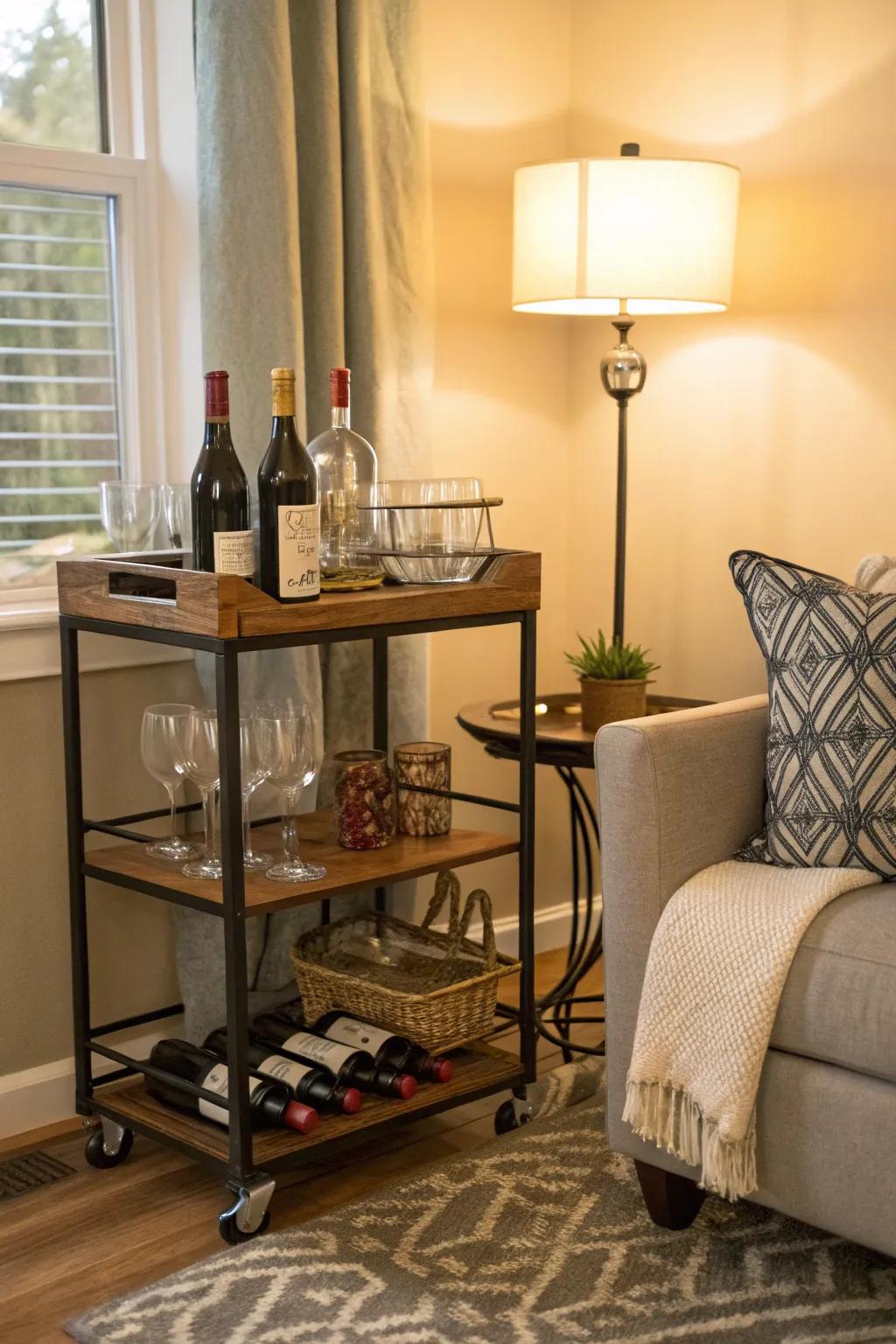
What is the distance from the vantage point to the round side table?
8.18 ft

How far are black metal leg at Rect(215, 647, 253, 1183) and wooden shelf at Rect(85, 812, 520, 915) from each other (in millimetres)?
40

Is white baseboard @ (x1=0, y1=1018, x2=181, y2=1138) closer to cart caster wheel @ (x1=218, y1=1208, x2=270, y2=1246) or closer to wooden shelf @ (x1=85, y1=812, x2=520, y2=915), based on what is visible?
wooden shelf @ (x1=85, y1=812, x2=520, y2=915)

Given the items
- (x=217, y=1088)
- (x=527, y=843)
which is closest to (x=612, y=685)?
(x=527, y=843)

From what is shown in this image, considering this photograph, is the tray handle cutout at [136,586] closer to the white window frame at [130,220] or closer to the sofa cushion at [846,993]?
the white window frame at [130,220]

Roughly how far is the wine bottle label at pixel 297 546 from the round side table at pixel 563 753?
1.95 feet

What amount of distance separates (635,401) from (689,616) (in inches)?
18.6

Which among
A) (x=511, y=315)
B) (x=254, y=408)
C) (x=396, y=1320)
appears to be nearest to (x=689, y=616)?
(x=511, y=315)

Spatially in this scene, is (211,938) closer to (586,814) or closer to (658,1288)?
(658,1288)

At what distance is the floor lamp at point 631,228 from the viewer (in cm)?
252

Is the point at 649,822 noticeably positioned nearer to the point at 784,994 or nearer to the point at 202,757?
the point at 784,994

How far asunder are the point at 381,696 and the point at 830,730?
2.96 feet

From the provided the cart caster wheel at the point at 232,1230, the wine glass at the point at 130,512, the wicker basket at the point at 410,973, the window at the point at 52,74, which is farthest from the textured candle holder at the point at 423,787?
the window at the point at 52,74

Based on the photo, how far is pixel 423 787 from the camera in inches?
95.5

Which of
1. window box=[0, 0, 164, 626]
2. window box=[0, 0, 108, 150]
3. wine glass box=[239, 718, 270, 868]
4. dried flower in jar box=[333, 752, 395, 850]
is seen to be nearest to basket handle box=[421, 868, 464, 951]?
dried flower in jar box=[333, 752, 395, 850]
